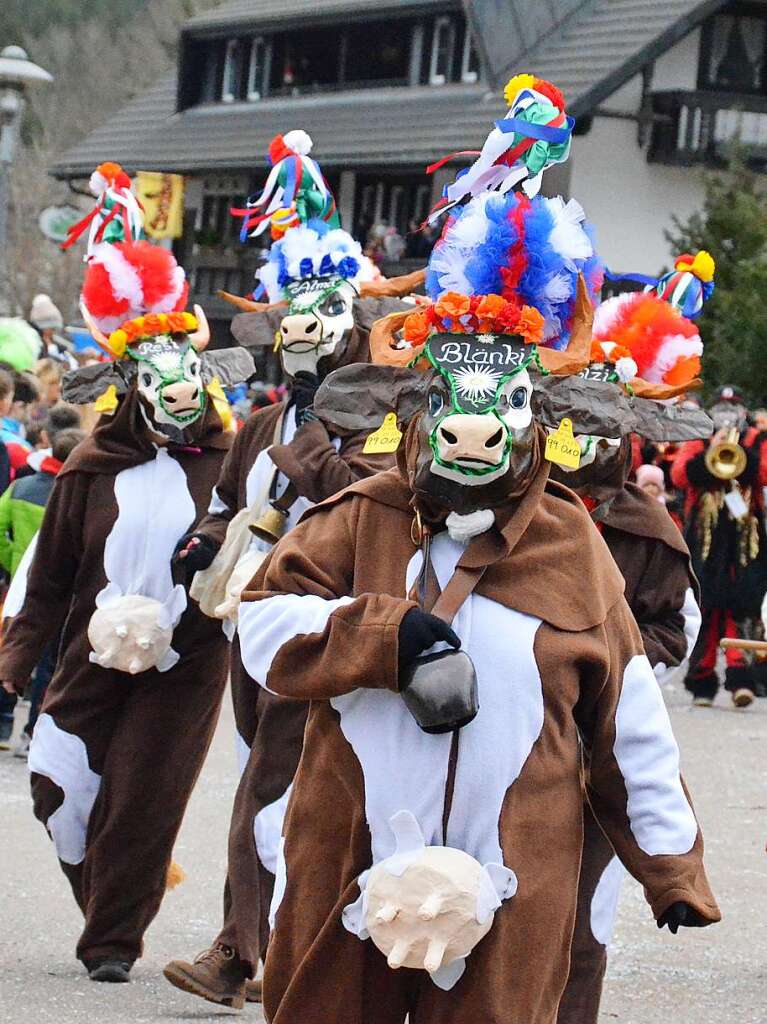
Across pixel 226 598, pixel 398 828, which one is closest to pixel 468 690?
pixel 398 828

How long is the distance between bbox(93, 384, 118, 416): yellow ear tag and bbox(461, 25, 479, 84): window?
24090 mm

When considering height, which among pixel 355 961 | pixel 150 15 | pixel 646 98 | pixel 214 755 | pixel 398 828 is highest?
pixel 150 15

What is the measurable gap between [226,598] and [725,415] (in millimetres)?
7988

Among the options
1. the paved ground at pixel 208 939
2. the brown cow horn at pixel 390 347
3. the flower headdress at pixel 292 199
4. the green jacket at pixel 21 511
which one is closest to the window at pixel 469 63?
the green jacket at pixel 21 511

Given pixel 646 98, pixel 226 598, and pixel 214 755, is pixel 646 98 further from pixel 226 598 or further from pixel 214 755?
pixel 226 598

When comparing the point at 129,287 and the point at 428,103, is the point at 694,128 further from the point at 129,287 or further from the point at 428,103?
the point at 129,287

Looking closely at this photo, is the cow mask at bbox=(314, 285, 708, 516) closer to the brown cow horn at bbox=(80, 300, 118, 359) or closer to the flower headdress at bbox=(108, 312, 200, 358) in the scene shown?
the flower headdress at bbox=(108, 312, 200, 358)

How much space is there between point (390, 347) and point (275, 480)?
201cm

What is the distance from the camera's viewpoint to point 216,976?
20.5ft

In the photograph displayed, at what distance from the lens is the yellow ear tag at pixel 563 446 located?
4.23 metres

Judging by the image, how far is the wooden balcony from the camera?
2733 cm

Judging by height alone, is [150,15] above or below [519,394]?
above

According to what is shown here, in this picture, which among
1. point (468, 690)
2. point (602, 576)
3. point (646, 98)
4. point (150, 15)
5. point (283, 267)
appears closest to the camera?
point (468, 690)

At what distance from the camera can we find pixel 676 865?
13.3 ft
